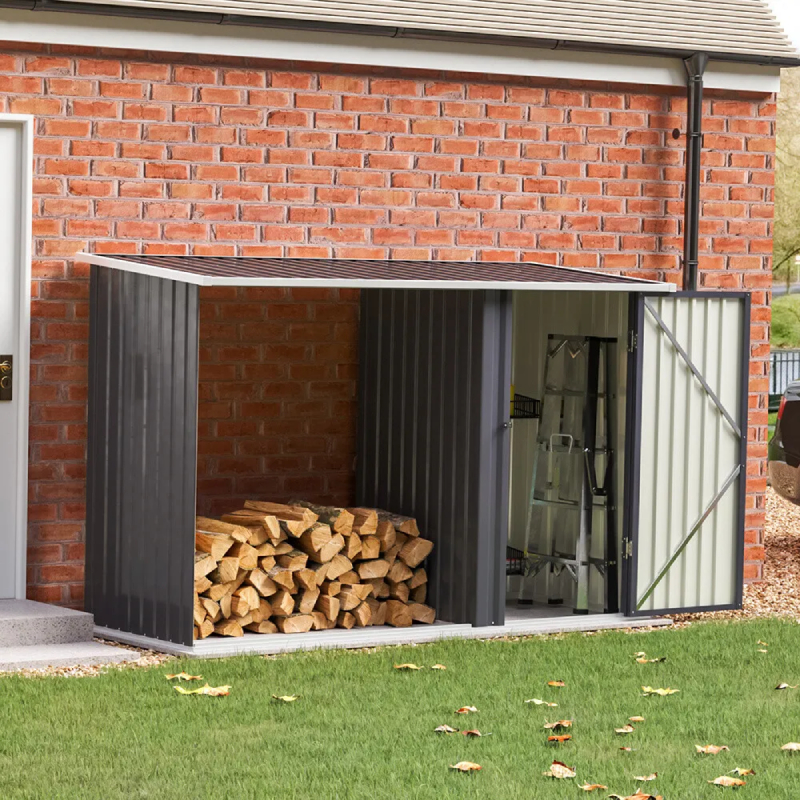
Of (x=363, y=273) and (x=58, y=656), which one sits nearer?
(x=58, y=656)

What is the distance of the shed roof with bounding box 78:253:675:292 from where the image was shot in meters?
8.64

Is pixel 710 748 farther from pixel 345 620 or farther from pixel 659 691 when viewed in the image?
pixel 345 620

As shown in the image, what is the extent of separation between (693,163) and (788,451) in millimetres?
2918

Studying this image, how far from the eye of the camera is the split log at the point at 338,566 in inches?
372

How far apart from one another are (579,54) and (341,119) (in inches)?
66.3

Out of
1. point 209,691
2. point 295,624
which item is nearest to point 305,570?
point 295,624

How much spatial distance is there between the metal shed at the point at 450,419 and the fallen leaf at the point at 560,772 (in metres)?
2.77

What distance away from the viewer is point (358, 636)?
9312mm

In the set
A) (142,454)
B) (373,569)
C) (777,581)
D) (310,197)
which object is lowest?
(777,581)

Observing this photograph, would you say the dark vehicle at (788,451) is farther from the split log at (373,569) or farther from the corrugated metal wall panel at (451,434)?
the split log at (373,569)

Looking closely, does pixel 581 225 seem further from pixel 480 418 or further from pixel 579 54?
pixel 480 418

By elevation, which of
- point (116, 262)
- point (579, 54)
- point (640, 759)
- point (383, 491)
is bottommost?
point (640, 759)

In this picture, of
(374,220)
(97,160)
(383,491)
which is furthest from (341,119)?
(383,491)

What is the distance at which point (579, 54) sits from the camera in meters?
10.8
